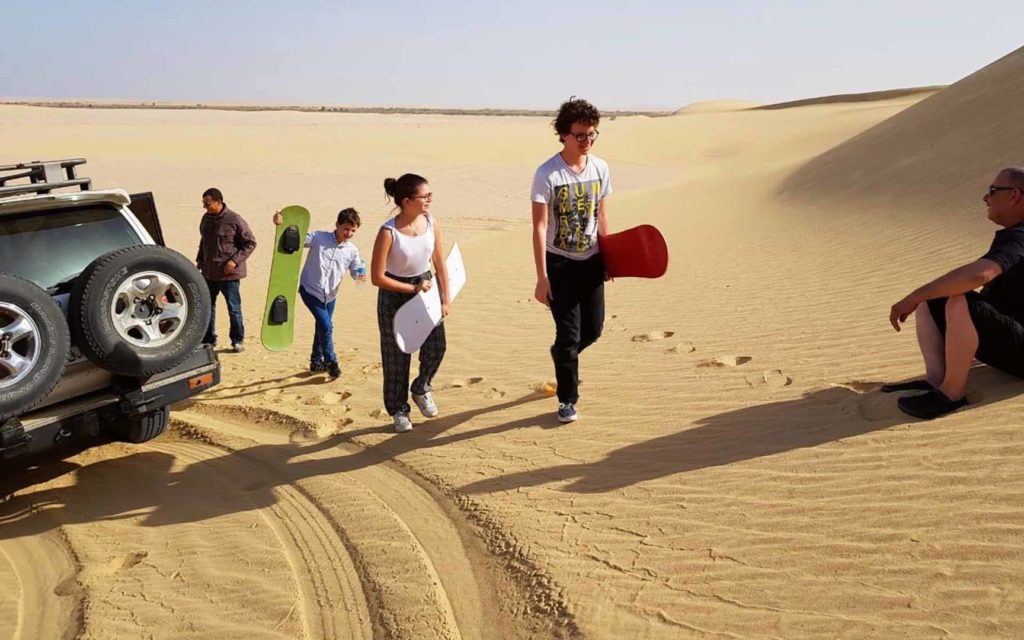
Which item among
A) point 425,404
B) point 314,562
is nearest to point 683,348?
point 425,404

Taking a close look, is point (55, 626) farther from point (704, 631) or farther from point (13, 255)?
point (704, 631)

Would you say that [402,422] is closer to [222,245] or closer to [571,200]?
[571,200]

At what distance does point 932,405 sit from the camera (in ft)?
15.5

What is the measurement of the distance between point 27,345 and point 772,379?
478cm

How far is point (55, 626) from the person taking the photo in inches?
149

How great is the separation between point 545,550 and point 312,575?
3.78 ft

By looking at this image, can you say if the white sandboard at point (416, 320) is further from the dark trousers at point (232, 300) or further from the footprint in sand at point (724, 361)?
the dark trousers at point (232, 300)

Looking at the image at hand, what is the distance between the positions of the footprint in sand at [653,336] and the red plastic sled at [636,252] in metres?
2.69

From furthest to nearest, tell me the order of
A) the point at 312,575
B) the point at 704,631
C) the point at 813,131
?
the point at 813,131 < the point at 312,575 < the point at 704,631

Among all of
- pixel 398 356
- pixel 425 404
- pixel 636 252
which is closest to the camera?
pixel 636 252

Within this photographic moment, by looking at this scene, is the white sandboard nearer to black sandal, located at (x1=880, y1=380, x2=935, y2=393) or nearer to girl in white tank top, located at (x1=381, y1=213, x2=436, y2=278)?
girl in white tank top, located at (x1=381, y1=213, x2=436, y2=278)

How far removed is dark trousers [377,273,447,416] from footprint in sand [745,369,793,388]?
2345 millimetres

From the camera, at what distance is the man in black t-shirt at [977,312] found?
4.44m

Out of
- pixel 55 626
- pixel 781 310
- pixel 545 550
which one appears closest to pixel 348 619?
pixel 545 550
